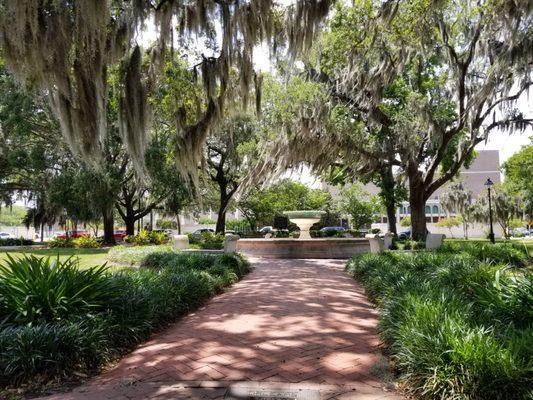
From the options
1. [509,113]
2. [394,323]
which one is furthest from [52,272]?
[509,113]

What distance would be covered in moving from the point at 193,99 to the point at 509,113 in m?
13.4

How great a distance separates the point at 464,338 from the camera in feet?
12.0

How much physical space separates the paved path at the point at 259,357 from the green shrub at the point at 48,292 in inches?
35.1

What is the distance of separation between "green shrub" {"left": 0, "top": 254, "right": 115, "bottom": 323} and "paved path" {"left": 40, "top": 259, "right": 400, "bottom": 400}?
892 millimetres

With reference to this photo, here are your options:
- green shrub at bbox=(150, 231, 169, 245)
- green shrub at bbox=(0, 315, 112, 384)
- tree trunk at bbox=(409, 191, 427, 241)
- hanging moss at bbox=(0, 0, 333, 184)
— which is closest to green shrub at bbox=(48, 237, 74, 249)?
green shrub at bbox=(150, 231, 169, 245)

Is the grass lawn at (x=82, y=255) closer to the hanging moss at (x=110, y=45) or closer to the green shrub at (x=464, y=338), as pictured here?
the hanging moss at (x=110, y=45)

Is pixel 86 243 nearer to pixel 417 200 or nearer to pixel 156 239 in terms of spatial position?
pixel 156 239

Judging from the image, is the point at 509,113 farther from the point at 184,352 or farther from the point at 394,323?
the point at 184,352

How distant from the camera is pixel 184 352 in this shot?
507cm

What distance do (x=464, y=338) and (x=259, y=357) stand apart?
2117 millimetres

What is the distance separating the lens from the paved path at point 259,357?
13.0 feet

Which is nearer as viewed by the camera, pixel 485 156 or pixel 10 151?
pixel 10 151

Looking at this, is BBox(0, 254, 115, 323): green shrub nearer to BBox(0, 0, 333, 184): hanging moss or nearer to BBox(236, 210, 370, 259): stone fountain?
BBox(0, 0, 333, 184): hanging moss

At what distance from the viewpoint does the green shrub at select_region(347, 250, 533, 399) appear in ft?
10.8
